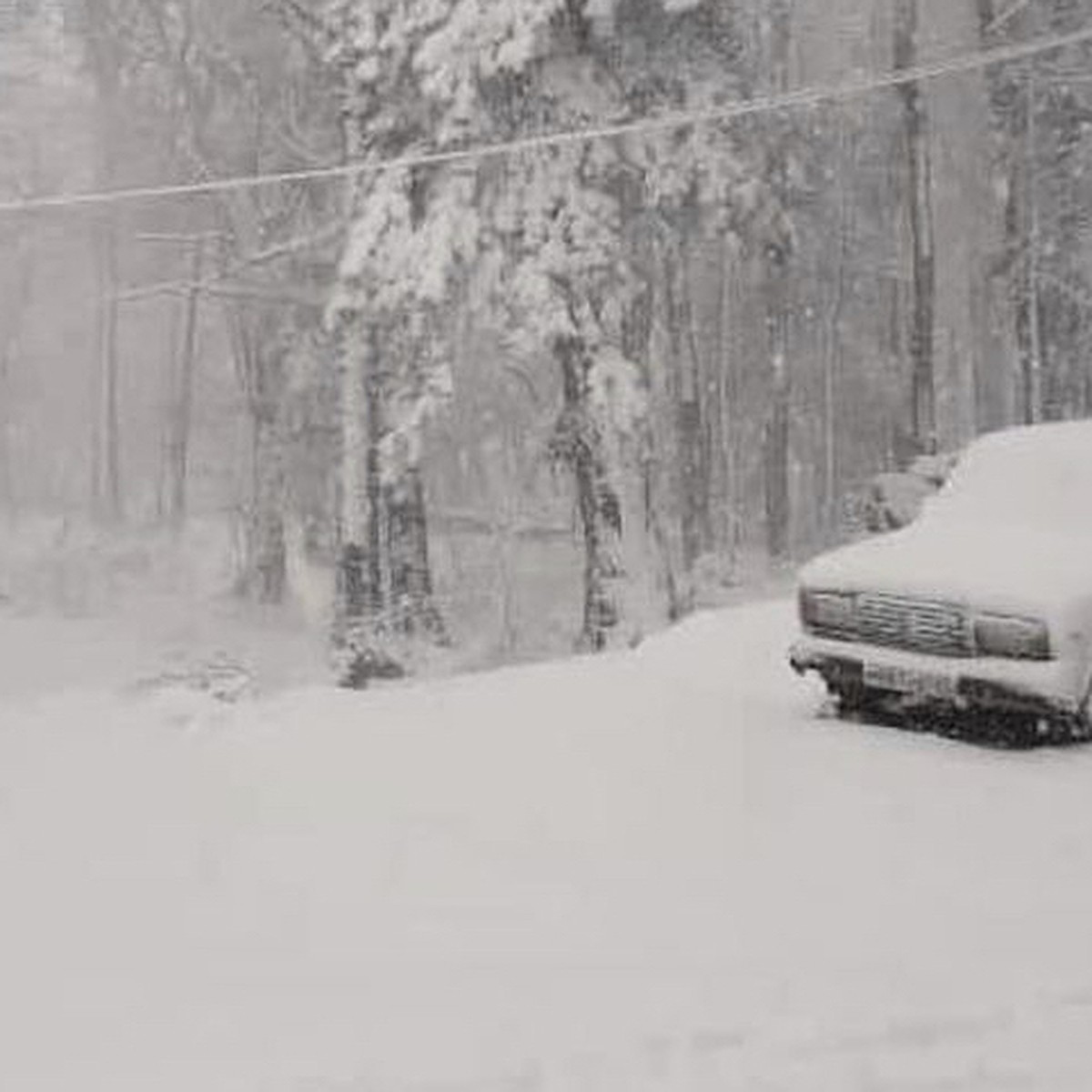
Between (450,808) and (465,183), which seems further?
(465,183)

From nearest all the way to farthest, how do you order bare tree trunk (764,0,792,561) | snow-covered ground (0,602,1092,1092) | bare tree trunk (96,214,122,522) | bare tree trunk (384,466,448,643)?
1. snow-covered ground (0,602,1092,1092)
2. bare tree trunk (384,466,448,643)
3. bare tree trunk (764,0,792,561)
4. bare tree trunk (96,214,122,522)

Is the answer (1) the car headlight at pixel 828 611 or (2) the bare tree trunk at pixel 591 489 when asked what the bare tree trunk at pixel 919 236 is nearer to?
(2) the bare tree trunk at pixel 591 489

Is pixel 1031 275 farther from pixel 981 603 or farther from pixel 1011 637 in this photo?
pixel 1011 637

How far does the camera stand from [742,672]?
46.5ft

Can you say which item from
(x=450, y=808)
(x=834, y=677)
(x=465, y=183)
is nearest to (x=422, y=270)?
(x=465, y=183)

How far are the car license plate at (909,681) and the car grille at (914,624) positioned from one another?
14 cm

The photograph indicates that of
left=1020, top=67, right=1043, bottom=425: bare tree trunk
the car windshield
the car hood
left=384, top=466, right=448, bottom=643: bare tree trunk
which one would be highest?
left=1020, top=67, right=1043, bottom=425: bare tree trunk

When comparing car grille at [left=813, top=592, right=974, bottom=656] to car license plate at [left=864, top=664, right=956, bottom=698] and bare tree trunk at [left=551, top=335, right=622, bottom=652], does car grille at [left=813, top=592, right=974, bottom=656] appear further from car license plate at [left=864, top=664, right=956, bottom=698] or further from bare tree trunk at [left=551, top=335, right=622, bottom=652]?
bare tree trunk at [left=551, top=335, right=622, bottom=652]

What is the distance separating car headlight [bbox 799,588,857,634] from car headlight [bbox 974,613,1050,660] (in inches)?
36.7

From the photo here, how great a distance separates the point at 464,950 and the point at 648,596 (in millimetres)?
24879

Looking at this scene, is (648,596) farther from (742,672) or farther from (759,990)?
(759,990)

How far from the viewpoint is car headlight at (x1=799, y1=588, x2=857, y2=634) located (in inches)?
489

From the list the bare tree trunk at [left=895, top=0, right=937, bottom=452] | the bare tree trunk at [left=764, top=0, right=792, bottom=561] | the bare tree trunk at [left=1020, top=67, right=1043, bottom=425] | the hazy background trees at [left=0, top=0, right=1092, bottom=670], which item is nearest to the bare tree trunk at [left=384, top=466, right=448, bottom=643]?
the hazy background trees at [left=0, top=0, right=1092, bottom=670]

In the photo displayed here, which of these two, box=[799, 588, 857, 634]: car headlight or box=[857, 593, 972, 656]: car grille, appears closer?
box=[857, 593, 972, 656]: car grille
